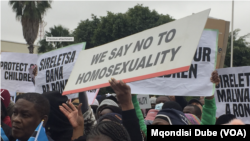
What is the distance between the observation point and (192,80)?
4.18 m

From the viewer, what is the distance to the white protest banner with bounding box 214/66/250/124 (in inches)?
180

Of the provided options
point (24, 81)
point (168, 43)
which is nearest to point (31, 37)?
point (24, 81)

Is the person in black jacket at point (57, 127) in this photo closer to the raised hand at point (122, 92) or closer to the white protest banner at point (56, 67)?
the raised hand at point (122, 92)

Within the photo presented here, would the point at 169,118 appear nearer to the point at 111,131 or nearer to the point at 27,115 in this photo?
the point at 111,131

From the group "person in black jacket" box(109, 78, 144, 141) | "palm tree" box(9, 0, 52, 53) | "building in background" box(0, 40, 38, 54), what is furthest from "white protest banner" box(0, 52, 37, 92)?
"building in background" box(0, 40, 38, 54)

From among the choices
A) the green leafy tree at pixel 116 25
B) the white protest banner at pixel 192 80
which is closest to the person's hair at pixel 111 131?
the white protest banner at pixel 192 80

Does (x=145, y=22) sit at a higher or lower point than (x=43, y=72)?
higher

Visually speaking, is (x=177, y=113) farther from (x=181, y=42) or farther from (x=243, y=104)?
(x=243, y=104)

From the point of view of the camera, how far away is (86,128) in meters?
3.12

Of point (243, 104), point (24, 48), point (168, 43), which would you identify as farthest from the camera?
point (24, 48)

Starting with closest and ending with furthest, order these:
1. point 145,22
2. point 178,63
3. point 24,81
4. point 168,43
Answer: point 178,63 < point 168,43 < point 24,81 < point 145,22

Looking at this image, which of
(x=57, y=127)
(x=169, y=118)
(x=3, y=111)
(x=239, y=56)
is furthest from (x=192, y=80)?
(x=239, y=56)

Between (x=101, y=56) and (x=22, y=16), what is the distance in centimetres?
2247

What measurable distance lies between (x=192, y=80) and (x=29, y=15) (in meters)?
20.9
